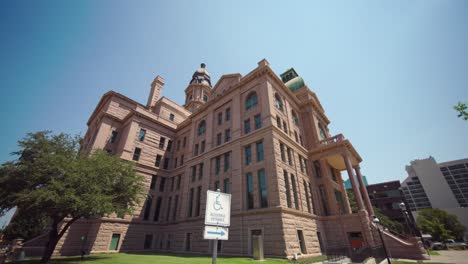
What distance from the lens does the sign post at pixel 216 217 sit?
220 inches

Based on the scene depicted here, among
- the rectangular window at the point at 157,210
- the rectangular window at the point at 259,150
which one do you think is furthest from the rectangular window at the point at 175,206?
the rectangular window at the point at 259,150

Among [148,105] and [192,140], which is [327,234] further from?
[148,105]

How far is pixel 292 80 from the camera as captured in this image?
3812cm

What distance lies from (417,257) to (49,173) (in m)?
34.8

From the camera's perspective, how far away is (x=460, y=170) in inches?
3622

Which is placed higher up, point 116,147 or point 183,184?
point 116,147

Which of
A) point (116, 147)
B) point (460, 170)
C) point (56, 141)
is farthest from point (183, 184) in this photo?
point (460, 170)

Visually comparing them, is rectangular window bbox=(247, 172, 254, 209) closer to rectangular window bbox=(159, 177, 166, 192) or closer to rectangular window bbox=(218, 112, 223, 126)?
rectangular window bbox=(218, 112, 223, 126)

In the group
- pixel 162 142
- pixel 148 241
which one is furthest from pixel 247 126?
pixel 148 241

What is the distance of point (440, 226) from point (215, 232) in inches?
3079

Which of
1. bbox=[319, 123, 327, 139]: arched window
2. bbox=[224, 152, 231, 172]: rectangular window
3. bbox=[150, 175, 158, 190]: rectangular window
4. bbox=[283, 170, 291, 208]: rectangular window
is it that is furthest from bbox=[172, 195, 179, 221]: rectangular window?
bbox=[319, 123, 327, 139]: arched window

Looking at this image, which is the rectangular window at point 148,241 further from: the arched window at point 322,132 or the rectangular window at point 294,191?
Answer: the arched window at point 322,132

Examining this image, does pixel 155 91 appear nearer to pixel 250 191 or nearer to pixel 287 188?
pixel 250 191

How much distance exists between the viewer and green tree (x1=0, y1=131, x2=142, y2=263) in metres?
15.6
